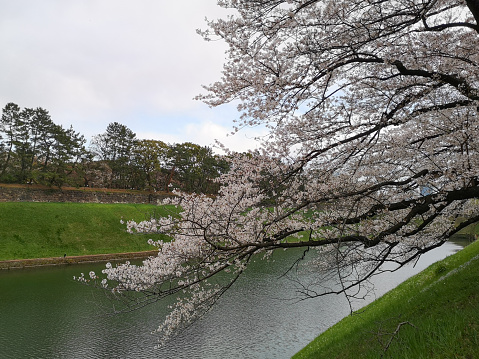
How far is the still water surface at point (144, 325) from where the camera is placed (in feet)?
31.9

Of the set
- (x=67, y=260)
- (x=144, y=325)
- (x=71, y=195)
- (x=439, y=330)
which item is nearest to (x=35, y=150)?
(x=71, y=195)

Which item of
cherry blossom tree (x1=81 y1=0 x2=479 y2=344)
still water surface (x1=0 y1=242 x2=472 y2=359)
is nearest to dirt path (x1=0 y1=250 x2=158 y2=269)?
still water surface (x1=0 y1=242 x2=472 y2=359)

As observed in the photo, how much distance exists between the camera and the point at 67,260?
21812 millimetres

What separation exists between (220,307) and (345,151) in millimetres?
10466

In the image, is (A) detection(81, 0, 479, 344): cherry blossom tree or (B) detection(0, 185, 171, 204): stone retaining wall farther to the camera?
(B) detection(0, 185, 171, 204): stone retaining wall

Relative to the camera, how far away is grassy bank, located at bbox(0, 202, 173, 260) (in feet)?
72.9

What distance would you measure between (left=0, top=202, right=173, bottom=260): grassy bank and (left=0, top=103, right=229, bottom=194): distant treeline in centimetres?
454

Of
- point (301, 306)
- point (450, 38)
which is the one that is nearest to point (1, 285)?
point (301, 306)

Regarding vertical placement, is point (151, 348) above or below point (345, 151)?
below

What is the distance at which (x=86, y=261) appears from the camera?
22656 millimetres

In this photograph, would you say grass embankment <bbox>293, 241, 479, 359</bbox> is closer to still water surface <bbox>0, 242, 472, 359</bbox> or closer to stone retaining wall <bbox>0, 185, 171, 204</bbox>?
still water surface <bbox>0, 242, 472, 359</bbox>

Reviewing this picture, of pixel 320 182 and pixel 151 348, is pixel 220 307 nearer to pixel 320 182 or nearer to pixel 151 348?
pixel 151 348

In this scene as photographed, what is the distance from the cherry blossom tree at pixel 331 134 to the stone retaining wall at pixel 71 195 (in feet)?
81.3

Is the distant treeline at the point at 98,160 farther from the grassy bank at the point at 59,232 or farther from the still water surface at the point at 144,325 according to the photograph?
the still water surface at the point at 144,325
